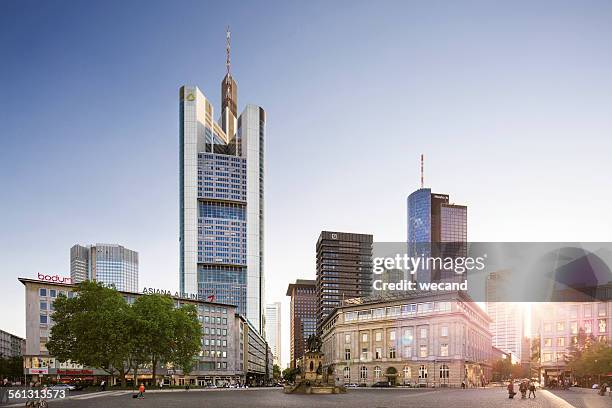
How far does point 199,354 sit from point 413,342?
2147 inches

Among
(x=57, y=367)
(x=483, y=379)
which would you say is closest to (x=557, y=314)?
(x=483, y=379)

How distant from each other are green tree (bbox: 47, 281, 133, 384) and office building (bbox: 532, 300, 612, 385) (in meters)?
81.1

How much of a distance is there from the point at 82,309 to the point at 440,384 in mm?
62256

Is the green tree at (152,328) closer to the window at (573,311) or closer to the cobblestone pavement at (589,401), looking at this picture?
the cobblestone pavement at (589,401)

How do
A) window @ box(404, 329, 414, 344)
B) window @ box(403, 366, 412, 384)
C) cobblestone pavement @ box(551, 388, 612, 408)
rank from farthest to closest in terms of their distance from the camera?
window @ box(404, 329, 414, 344) < window @ box(403, 366, 412, 384) < cobblestone pavement @ box(551, 388, 612, 408)

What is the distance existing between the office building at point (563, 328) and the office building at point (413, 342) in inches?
509

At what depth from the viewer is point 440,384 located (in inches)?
4035

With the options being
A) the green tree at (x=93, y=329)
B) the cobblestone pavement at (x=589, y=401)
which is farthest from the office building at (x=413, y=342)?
the green tree at (x=93, y=329)

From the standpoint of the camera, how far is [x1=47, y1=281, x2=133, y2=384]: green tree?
3123 inches

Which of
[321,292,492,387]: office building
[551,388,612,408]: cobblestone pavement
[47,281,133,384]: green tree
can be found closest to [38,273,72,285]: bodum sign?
[47,281,133,384]: green tree

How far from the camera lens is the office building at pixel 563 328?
112125 millimetres

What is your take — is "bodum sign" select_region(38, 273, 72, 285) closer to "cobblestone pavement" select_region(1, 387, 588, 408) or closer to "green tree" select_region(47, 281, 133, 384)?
"green tree" select_region(47, 281, 133, 384)

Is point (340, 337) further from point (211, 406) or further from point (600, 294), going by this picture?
point (211, 406)

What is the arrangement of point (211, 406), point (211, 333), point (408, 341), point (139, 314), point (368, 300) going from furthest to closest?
point (211, 333) < point (368, 300) < point (408, 341) < point (139, 314) < point (211, 406)
